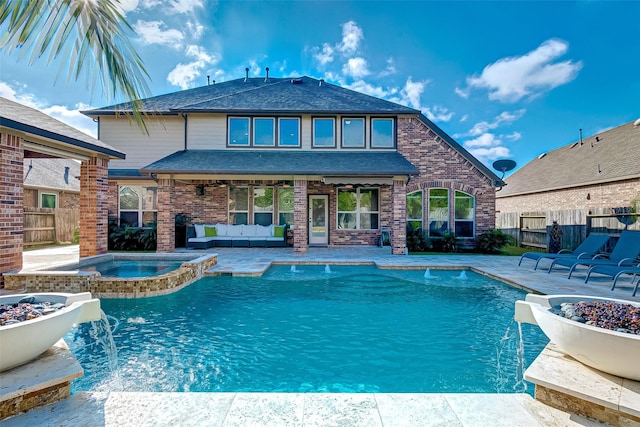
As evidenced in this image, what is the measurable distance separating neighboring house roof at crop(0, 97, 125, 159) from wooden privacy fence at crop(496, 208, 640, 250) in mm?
18372

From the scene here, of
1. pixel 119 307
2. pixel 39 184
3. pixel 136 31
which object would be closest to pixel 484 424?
pixel 136 31

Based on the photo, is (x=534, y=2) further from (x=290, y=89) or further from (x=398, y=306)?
(x=398, y=306)

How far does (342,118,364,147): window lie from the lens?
15367 mm

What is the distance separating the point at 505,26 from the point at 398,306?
640 inches

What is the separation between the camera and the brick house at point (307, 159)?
1496 centimetres

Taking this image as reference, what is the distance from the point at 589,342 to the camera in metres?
2.59

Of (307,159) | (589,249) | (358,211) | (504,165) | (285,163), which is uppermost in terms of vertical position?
(504,165)

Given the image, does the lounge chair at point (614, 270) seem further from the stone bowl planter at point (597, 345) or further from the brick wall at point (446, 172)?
the brick wall at point (446, 172)

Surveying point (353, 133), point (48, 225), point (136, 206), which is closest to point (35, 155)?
point (136, 206)

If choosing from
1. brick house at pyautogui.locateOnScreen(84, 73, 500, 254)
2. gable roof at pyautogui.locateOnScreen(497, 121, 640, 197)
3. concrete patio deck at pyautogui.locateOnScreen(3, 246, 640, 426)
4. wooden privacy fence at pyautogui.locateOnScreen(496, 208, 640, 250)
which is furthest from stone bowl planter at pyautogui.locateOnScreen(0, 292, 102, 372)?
gable roof at pyautogui.locateOnScreen(497, 121, 640, 197)

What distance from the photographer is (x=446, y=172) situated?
599 inches

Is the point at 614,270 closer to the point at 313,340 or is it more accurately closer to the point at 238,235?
the point at 313,340

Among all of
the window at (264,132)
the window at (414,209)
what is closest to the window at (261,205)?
the window at (264,132)

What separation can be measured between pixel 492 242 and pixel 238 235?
11.8 m
